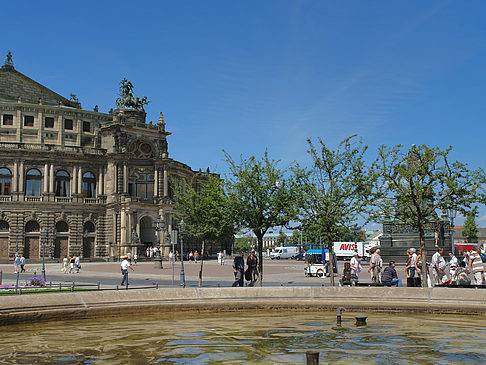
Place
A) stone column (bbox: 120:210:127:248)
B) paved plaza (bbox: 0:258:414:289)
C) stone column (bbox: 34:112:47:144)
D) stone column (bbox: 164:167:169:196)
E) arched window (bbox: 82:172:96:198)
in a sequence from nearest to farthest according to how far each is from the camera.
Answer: paved plaza (bbox: 0:258:414:289)
stone column (bbox: 120:210:127:248)
stone column (bbox: 34:112:47:144)
arched window (bbox: 82:172:96:198)
stone column (bbox: 164:167:169:196)

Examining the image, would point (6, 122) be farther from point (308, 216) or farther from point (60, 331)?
point (60, 331)

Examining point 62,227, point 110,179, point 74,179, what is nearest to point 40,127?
point 74,179

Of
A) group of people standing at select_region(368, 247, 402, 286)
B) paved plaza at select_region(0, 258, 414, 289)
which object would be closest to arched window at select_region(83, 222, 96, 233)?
paved plaza at select_region(0, 258, 414, 289)

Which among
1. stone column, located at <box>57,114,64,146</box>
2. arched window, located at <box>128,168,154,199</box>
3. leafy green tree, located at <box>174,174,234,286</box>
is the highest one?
stone column, located at <box>57,114,64,146</box>

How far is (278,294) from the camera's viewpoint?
15320 millimetres

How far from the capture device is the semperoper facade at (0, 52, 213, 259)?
71.1 m

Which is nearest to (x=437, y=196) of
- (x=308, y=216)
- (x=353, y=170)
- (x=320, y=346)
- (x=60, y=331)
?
(x=353, y=170)

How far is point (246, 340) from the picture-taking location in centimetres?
1145

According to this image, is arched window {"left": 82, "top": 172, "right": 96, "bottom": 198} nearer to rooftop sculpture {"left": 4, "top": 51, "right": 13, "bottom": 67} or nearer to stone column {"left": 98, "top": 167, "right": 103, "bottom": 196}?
stone column {"left": 98, "top": 167, "right": 103, "bottom": 196}

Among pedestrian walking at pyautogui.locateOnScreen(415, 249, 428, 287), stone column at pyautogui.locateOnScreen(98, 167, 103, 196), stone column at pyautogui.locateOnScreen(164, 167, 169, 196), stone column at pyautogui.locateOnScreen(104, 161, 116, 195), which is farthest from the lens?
stone column at pyautogui.locateOnScreen(164, 167, 169, 196)

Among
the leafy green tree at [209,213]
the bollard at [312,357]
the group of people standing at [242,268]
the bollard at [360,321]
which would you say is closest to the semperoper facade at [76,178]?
the leafy green tree at [209,213]

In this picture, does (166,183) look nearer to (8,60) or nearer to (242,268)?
(8,60)

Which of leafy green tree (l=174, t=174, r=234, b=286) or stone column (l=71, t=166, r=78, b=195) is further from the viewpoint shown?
stone column (l=71, t=166, r=78, b=195)

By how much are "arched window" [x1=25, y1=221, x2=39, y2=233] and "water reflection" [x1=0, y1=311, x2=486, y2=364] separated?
206ft
